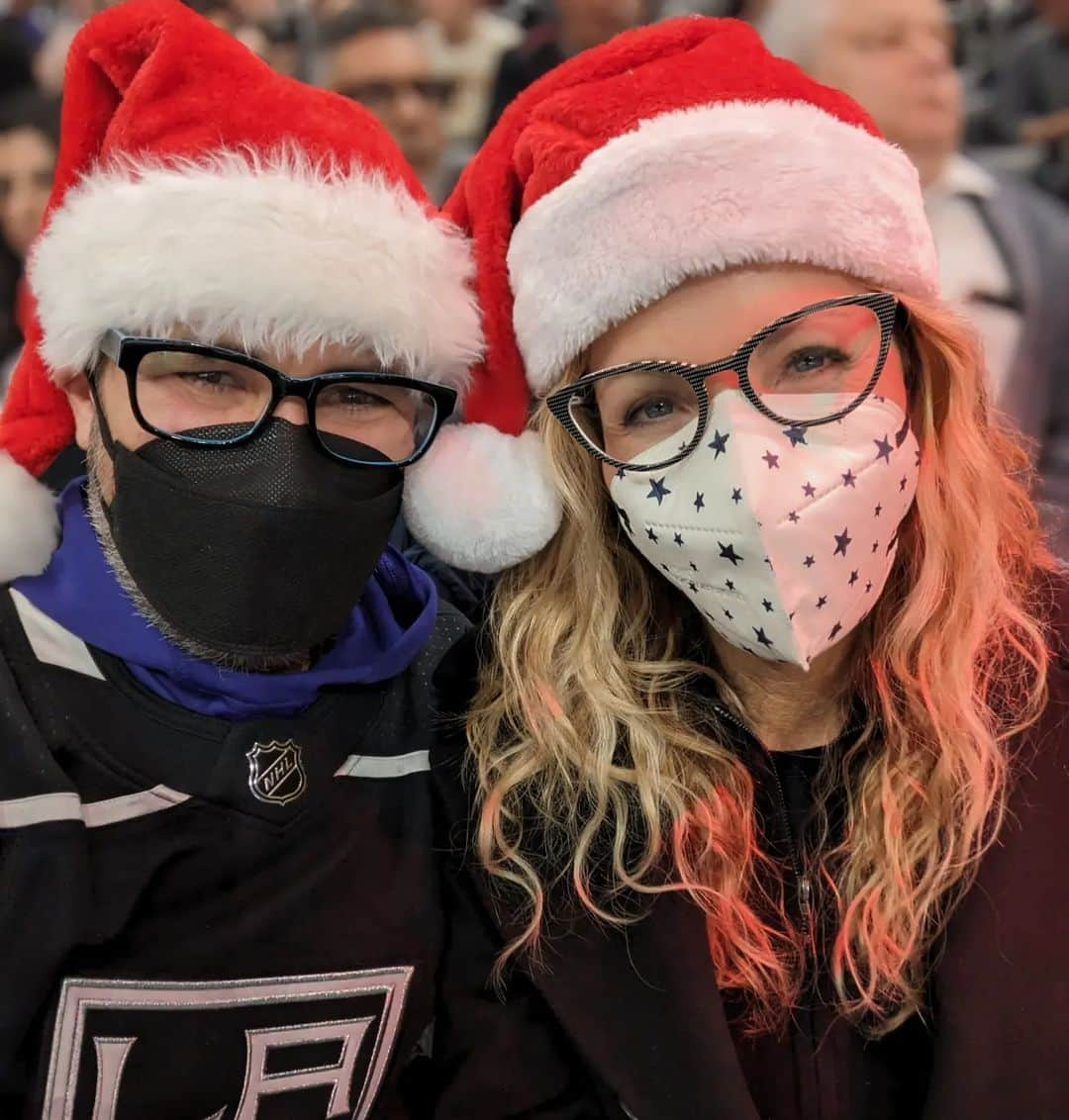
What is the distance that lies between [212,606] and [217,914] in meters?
0.32

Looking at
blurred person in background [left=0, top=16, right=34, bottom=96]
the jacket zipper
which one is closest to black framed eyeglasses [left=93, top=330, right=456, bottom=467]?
the jacket zipper

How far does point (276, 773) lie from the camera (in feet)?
3.72

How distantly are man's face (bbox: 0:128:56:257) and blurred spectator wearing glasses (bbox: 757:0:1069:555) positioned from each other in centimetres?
176

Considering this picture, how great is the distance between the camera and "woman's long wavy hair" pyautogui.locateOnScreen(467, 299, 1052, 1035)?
46.4 inches

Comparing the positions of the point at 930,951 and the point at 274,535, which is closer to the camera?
the point at 274,535

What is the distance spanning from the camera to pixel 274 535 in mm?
1075

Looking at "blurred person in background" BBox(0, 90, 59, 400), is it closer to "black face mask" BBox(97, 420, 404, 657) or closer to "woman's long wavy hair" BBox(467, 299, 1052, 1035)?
"black face mask" BBox(97, 420, 404, 657)

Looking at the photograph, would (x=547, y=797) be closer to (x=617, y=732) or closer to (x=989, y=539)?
(x=617, y=732)

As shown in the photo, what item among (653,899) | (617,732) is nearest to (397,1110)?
(653,899)

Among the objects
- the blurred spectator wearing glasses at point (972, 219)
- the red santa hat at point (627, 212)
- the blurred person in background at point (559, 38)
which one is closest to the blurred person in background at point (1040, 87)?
the blurred spectator wearing glasses at point (972, 219)

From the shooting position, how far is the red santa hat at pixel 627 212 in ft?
3.57

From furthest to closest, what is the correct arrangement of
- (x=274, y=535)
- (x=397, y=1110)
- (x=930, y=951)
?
(x=397, y=1110)
(x=930, y=951)
(x=274, y=535)

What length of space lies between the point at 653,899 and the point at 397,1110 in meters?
0.42

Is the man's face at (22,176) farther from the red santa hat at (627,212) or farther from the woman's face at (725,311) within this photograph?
the woman's face at (725,311)
